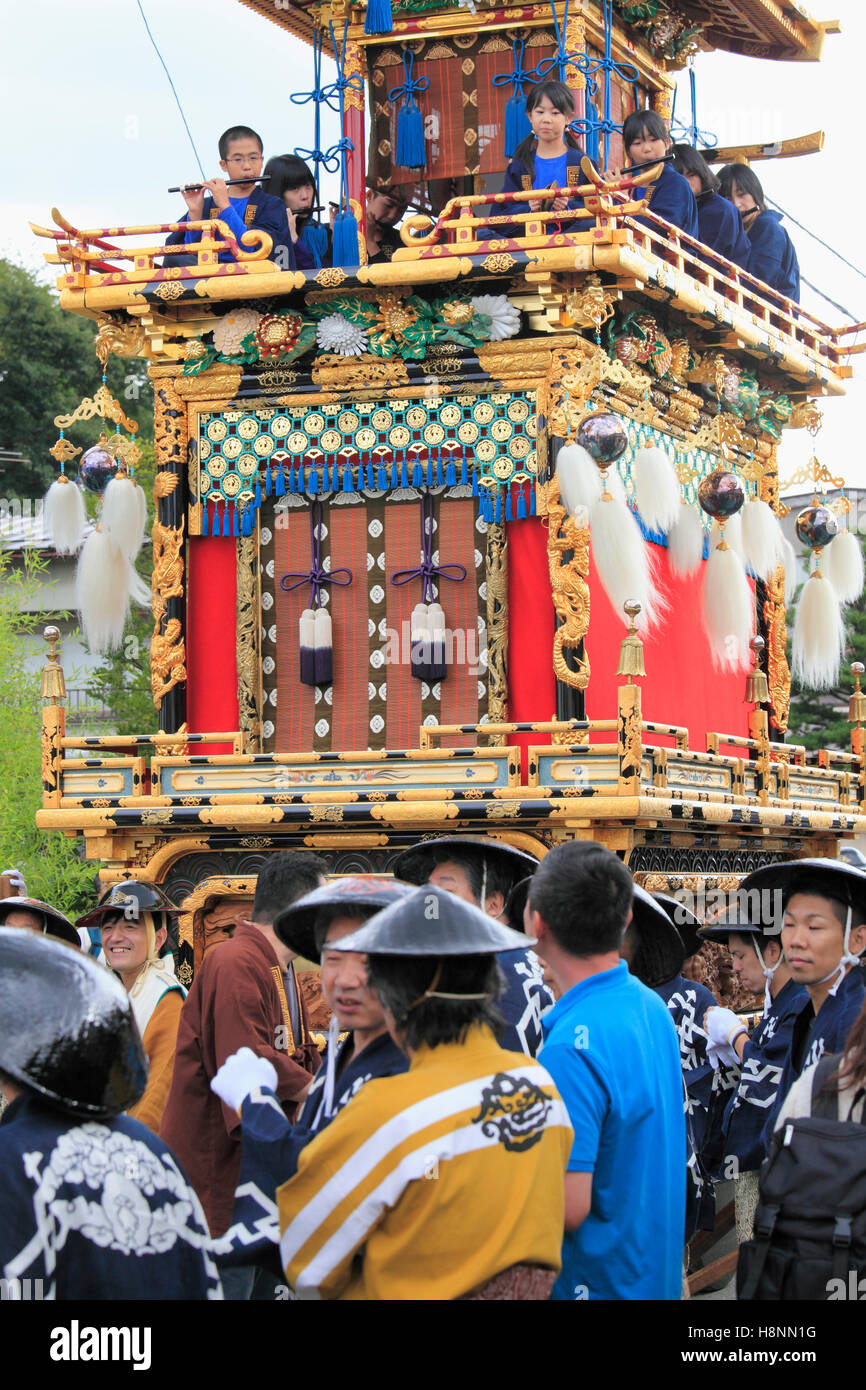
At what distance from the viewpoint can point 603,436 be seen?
12727 mm

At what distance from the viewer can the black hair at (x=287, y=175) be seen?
15125 mm

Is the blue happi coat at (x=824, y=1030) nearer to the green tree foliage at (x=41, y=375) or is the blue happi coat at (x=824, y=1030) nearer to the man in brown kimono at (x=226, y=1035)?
the man in brown kimono at (x=226, y=1035)

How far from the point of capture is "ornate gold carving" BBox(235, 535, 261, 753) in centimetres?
1421

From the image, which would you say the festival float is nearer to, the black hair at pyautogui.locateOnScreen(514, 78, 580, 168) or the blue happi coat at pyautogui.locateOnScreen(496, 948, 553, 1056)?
the black hair at pyautogui.locateOnScreen(514, 78, 580, 168)

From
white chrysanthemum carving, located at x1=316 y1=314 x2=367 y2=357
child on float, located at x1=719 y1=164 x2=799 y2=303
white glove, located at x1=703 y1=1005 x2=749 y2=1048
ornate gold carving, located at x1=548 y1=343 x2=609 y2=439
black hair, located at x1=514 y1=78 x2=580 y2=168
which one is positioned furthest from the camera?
child on float, located at x1=719 y1=164 x2=799 y2=303

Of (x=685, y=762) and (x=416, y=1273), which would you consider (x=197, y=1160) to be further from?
(x=685, y=762)

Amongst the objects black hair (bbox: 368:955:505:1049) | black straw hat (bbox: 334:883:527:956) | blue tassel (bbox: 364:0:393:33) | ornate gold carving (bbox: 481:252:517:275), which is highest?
blue tassel (bbox: 364:0:393:33)

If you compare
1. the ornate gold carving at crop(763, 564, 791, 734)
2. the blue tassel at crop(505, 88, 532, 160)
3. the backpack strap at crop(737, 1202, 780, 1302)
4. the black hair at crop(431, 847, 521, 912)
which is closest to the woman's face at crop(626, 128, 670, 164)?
the blue tassel at crop(505, 88, 532, 160)

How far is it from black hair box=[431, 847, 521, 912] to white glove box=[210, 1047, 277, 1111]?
213 centimetres

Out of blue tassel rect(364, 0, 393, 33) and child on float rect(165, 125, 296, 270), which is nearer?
child on float rect(165, 125, 296, 270)

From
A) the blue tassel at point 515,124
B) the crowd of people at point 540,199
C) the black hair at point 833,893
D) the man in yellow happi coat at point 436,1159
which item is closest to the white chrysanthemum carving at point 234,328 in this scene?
the crowd of people at point 540,199

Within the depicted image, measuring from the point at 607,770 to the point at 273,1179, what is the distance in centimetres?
812

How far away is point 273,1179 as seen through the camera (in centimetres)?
435

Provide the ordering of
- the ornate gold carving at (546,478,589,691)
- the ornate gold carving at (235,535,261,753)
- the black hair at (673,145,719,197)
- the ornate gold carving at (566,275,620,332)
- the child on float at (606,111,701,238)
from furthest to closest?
the black hair at (673,145,719,197) < the child on float at (606,111,701,238) < the ornate gold carving at (235,535,261,753) < the ornate gold carving at (546,478,589,691) < the ornate gold carving at (566,275,620,332)
